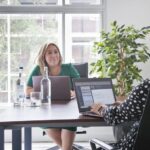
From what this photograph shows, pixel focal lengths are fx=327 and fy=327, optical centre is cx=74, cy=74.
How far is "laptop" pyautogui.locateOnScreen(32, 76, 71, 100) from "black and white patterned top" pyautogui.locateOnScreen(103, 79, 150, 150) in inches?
30.0

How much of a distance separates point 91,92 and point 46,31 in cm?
278

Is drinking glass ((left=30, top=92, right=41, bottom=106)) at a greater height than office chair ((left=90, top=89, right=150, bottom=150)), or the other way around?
drinking glass ((left=30, top=92, right=41, bottom=106))

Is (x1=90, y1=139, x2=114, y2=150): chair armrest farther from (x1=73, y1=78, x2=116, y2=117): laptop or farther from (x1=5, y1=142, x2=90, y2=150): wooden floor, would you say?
(x1=5, y1=142, x2=90, y2=150): wooden floor

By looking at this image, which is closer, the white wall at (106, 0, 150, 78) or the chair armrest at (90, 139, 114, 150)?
the chair armrest at (90, 139, 114, 150)

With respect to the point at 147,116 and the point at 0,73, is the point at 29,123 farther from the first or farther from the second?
the point at 0,73

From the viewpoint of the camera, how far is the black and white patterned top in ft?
5.43

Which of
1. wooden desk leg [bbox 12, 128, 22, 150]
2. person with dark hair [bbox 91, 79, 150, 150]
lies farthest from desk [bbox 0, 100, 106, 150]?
person with dark hair [bbox 91, 79, 150, 150]

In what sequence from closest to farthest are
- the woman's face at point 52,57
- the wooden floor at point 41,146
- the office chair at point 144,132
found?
the office chair at point 144,132
the woman's face at point 52,57
the wooden floor at point 41,146

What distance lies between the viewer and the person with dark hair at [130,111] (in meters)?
1.66

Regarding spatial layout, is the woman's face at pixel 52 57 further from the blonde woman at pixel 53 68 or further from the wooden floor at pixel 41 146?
the wooden floor at pixel 41 146

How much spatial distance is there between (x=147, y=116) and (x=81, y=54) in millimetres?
3233

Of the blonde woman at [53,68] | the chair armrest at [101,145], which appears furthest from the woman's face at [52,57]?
the chair armrest at [101,145]

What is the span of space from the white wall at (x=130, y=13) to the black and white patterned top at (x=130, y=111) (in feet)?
9.15

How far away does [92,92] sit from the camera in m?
2.08
